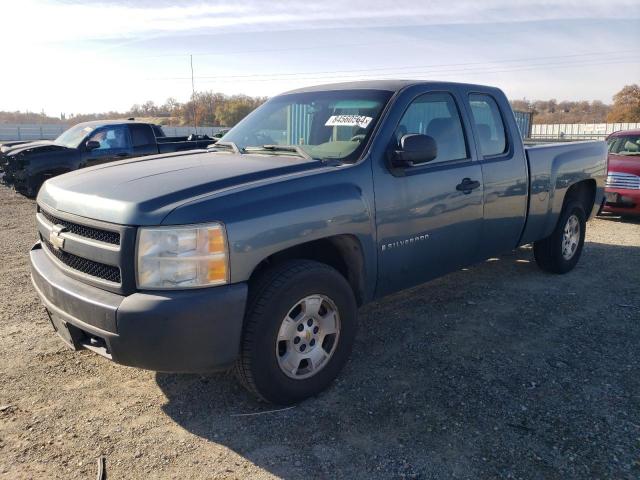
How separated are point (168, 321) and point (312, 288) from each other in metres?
0.87

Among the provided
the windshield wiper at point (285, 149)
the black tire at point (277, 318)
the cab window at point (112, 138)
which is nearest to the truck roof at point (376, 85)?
the windshield wiper at point (285, 149)

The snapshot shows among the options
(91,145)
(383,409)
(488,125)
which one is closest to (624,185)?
(488,125)

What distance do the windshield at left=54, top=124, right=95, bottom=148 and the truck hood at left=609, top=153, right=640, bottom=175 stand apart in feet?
33.5

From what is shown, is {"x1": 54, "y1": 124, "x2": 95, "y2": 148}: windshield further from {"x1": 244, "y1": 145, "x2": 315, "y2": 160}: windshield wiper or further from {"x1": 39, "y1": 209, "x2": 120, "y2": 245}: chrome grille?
{"x1": 39, "y1": 209, "x2": 120, "y2": 245}: chrome grille

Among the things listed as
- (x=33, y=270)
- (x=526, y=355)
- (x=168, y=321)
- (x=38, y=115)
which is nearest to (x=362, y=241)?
(x=168, y=321)

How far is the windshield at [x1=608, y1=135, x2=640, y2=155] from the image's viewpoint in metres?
9.72

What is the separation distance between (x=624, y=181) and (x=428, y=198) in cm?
699

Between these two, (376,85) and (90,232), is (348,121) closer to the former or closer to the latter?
(376,85)

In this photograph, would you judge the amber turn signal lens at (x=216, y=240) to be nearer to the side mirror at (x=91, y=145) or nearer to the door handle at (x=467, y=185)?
the door handle at (x=467, y=185)

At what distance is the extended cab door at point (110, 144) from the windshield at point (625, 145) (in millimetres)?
9851

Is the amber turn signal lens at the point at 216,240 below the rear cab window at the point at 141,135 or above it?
below

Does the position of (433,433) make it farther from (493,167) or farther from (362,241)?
(493,167)

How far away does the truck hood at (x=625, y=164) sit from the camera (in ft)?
29.2

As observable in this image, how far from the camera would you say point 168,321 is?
8.27 ft
